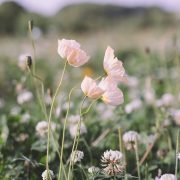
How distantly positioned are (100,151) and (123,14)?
3796cm

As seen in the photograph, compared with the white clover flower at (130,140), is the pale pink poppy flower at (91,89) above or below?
above

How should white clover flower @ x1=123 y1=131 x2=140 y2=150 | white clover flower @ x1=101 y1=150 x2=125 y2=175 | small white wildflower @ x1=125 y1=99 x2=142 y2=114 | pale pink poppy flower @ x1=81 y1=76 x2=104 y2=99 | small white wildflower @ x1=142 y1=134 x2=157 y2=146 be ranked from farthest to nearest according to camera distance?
1. small white wildflower @ x1=125 y1=99 x2=142 y2=114
2. small white wildflower @ x1=142 y1=134 x2=157 y2=146
3. white clover flower @ x1=123 y1=131 x2=140 y2=150
4. white clover flower @ x1=101 y1=150 x2=125 y2=175
5. pale pink poppy flower @ x1=81 y1=76 x2=104 y2=99

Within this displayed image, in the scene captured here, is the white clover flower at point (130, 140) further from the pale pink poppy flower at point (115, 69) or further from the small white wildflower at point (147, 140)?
the pale pink poppy flower at point (115, 69)

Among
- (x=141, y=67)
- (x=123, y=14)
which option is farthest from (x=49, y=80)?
(x=123, y=14)

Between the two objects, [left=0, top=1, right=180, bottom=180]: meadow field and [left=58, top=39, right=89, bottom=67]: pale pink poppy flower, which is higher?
[left=58, top=39, right=89, bottom=67]: pale pink poppy flower

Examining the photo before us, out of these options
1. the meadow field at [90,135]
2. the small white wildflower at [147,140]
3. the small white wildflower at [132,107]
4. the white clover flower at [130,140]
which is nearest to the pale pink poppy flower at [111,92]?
the meadow field at [90,135]

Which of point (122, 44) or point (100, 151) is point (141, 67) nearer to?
point (100, 151)

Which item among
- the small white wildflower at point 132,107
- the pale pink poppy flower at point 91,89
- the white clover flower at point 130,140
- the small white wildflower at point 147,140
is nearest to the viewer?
A: the pale pink poppy flower at point 91,89

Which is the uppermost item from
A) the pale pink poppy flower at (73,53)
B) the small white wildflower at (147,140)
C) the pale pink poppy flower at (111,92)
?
the pale pink poppy flower at (73,53)

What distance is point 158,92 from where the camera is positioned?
4.43 metres

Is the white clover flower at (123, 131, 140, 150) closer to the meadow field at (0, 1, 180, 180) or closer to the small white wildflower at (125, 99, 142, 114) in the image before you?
the meadow field at (0, 1, 180, 180)

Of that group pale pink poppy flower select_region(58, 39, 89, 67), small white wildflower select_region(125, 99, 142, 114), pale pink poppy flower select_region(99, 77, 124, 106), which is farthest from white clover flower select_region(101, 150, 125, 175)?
small white wildflower select_region(125, 99, 142, 114)

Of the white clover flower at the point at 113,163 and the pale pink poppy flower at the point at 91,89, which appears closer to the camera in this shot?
the pale pink poppy flower at the point at 91,89

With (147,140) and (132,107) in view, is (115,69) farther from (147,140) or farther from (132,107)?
(132,107)
